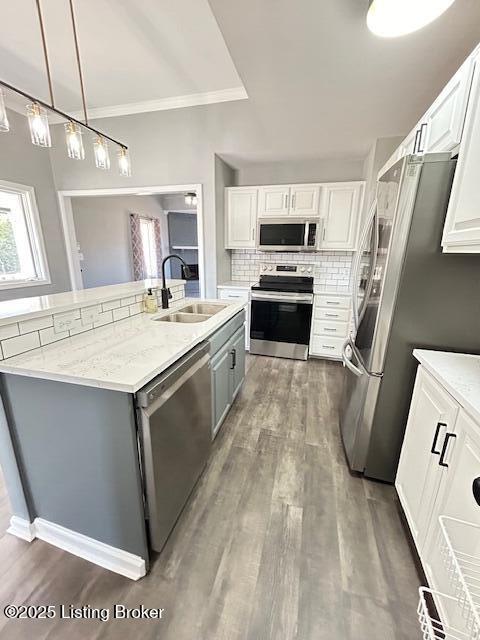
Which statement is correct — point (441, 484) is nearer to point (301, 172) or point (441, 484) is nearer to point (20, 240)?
point (301, 172)

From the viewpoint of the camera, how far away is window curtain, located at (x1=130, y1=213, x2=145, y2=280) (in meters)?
5.53

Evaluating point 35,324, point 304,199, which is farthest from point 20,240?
point 304,199

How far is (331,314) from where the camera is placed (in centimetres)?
338

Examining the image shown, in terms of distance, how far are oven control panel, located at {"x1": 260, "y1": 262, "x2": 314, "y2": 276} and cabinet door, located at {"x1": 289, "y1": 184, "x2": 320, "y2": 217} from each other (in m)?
0.70

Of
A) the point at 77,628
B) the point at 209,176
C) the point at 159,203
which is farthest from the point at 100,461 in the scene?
the point at 159,203

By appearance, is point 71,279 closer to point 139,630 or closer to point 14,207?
point 14,207

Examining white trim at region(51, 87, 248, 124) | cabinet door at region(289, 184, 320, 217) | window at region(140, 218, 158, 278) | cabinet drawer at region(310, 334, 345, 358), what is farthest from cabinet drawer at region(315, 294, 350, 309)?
window at region(140, 218, 158, 278)

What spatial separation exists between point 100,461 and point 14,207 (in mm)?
3864

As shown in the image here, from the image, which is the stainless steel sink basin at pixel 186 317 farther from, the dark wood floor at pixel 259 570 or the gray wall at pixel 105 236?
the gray wall at pixel 105 236

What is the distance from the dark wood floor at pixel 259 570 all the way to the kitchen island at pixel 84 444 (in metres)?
0.11

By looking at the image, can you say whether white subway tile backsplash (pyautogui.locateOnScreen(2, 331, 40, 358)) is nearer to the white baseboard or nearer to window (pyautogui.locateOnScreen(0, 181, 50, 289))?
the white baseboard

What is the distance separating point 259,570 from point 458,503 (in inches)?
35.1

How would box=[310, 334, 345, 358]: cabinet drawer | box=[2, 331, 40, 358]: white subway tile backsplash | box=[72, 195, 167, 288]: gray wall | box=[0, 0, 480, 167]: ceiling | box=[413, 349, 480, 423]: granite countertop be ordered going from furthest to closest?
box=[72, 195, 167, 288]: gray wall → box=[310, 334, 345, 358]: cabinet drawer → box=[0, 0, 480, 167]: ceiling → box=[2, 331, 40, 358]: white subway tile backsplash → box=[413, 349, 480, 423]: granite countertop

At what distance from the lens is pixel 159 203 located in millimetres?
6484
